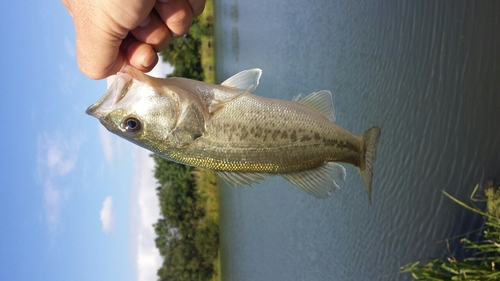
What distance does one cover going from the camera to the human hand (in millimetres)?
2133

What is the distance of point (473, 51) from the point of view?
6949 mm

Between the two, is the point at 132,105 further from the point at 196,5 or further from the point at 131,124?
the point at 196,5

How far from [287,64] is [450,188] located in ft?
23.3

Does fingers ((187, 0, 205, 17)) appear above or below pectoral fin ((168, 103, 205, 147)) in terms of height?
above

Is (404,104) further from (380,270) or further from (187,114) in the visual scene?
(187,114)

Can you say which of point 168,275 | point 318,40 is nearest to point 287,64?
point 318,40

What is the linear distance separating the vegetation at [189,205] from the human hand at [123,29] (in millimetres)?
17877

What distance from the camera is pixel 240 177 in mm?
2555

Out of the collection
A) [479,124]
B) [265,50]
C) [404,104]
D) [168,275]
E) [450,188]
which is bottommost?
[168,275]

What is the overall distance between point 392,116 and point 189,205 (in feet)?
47.3

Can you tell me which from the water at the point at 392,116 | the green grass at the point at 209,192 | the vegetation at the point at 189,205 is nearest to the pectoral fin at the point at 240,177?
the water at the point at 392,116

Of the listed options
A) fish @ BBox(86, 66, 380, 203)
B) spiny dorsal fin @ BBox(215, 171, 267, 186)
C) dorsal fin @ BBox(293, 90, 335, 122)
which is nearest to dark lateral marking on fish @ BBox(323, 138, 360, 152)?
fish @ BBox(86, 66, 380, 203)

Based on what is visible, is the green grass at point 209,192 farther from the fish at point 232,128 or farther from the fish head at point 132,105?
the fish head at point 132,105

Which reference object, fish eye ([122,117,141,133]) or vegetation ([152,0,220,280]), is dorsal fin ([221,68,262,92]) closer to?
fish eye ([122,117,141,133])
